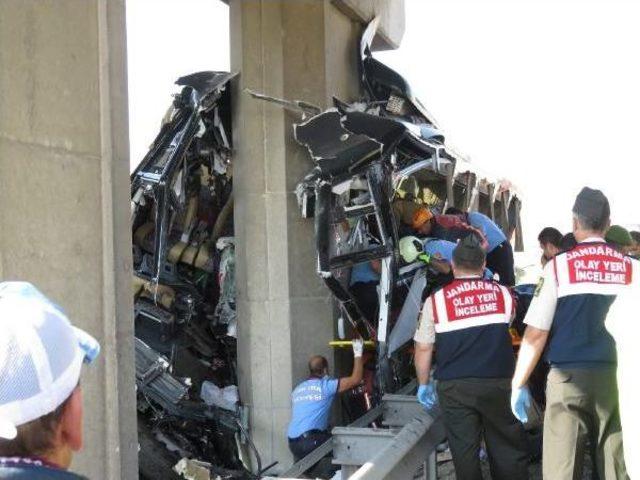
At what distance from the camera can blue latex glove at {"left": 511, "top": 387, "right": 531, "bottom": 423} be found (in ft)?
16.5

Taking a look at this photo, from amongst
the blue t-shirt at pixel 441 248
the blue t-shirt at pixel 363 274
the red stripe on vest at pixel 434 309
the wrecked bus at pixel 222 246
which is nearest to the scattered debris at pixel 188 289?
the wrecked bus at pixel 222 246

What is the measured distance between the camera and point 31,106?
4.37m

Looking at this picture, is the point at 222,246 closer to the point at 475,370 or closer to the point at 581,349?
the point at 475,370

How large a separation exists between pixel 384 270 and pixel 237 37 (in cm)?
273

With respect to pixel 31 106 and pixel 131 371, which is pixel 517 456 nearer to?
pixel 131 371

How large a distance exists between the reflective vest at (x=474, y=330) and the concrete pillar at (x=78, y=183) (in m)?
2.18

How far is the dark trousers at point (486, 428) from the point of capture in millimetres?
5473

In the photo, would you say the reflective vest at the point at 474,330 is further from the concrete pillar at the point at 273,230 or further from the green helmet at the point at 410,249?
the concrete pillar at the point at 273,230

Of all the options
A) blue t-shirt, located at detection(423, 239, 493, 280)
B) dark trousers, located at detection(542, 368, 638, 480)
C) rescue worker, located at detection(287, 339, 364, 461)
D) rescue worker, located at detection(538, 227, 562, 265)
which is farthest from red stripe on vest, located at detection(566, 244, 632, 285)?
rescue worker, located at detection(287, 339, 364, 461)

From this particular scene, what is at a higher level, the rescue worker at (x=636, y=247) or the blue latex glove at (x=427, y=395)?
the rescue worker at (x=636, y=247)

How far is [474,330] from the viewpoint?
18.3ft

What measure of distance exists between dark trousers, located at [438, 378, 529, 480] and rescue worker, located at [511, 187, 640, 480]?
438 mm

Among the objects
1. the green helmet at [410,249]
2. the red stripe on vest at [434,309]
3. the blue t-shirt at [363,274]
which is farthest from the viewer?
the blue t-shirt at [363,274]

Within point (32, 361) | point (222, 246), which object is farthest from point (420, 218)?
point (32, 361)
